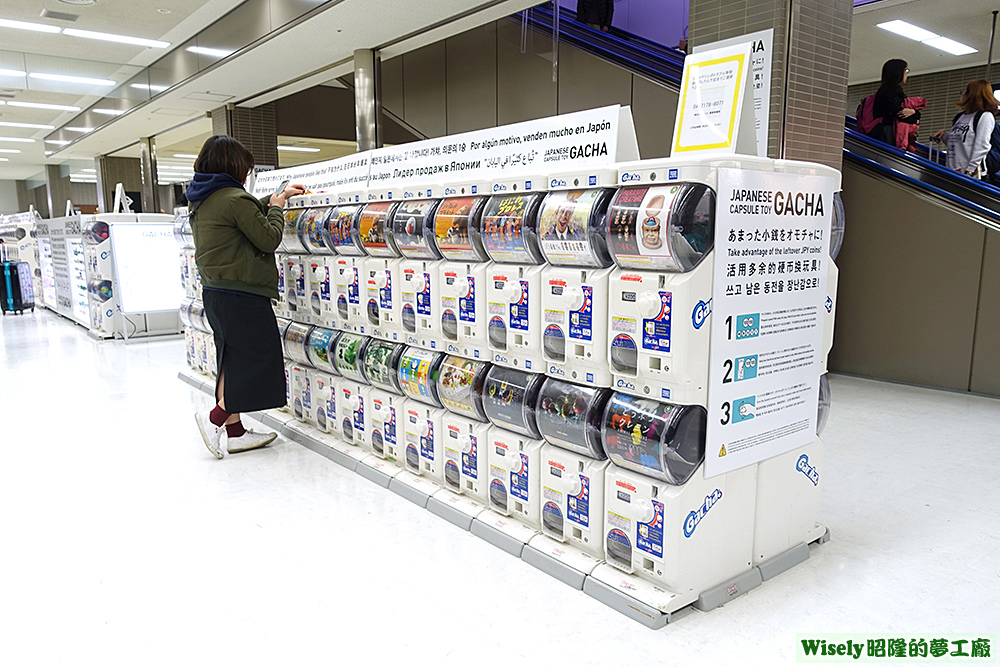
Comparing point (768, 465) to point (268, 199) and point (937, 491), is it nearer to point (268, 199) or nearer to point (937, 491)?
point (937, 491)

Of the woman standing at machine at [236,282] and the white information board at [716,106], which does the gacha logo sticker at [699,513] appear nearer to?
the white information board at [716,106]

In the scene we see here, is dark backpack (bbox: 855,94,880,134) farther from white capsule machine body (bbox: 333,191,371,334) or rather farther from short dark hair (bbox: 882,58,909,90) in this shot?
white capsule machine body (bbox: 333,191,371,334)

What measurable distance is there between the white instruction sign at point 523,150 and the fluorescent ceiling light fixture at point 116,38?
7.44 m

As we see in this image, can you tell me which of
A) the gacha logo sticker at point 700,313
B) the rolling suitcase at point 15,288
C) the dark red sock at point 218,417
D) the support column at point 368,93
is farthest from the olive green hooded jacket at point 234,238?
the rolling suitcase at point 15,288

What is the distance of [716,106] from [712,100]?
0.03m

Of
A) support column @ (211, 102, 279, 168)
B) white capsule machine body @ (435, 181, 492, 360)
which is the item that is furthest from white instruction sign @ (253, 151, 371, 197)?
support column @ (211, 102, 279, 168)

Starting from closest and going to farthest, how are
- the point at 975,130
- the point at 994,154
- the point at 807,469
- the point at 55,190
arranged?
the point at 807,469, the point at 975,130, the point at 994,154, the point at 55,190

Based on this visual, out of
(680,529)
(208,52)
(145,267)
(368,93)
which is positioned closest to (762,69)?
(680,529)

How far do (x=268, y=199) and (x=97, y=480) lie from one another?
1.94 metres

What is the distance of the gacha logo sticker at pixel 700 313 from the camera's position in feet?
6.92

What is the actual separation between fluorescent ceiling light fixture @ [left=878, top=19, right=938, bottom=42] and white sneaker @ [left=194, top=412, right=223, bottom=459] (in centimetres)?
979

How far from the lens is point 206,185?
3.65 meters

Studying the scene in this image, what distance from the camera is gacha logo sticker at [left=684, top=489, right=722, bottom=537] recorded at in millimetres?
2188

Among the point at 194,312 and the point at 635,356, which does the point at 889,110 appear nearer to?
the point at 635,356
